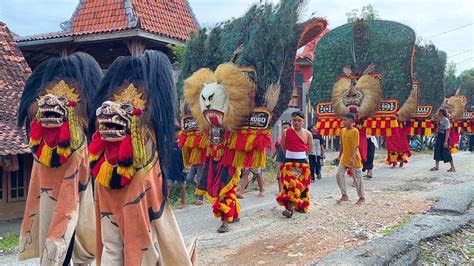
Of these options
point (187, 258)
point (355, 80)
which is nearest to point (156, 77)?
point (187, 258)

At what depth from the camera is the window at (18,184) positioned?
9812mm

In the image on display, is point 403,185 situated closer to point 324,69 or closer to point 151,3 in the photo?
point 324,69

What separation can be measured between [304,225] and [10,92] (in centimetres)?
638

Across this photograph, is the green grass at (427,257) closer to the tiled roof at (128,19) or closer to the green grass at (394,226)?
the green grass at (394,226)

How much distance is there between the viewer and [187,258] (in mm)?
3322

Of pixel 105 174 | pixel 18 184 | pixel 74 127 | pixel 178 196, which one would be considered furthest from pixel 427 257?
pixel 18 184

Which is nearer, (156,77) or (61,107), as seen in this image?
(156,77)

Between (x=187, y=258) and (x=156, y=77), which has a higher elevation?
(x=156, y=77)

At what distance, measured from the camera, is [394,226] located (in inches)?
262

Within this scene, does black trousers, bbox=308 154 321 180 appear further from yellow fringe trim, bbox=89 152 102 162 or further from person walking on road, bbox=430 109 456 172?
yellow fringe trim, bbox=89 152 102 162

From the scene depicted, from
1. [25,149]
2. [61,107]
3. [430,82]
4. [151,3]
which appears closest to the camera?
[61,107]

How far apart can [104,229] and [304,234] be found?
3.71 m

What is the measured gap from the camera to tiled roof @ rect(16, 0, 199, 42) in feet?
37.9

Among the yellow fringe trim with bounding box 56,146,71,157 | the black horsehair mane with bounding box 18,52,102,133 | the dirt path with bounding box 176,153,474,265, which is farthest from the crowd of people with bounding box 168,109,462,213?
the yellow fringe trim with bounding box 56,146,71,157
